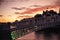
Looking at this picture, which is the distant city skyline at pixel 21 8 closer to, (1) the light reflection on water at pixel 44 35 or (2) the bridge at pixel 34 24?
(2) the bridge at pixel 34 24

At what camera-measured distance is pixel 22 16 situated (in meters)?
3.39

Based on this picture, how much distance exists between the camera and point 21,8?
3.40 m

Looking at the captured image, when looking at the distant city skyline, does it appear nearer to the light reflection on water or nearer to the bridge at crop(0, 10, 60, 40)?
the bridge at crop(0, 10, 60, 40)

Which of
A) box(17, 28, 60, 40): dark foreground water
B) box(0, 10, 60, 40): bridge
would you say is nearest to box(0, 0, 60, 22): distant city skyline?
box(0, 10, 60, 40): bridge

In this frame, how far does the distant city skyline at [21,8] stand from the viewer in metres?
3.37

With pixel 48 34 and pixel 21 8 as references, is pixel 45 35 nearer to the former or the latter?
pixel 48 34

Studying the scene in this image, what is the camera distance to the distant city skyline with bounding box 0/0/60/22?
3.37 metres

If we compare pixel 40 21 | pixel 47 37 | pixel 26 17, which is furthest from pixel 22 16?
pixel 47 37

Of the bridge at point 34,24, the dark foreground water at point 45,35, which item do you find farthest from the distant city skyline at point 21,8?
the dark foreground water at point 45,35

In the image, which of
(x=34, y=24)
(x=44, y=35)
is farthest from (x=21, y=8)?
(x=44, y=35)

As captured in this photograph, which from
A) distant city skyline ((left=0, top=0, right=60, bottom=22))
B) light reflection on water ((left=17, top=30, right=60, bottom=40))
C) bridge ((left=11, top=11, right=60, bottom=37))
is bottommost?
light reflection on water ((left=17, top=30, right=60, bottom=40))

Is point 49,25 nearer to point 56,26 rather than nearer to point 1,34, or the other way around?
point 56,26

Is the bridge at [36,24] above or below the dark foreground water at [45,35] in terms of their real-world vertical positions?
above

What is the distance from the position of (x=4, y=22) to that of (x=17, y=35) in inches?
11.1
